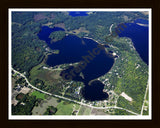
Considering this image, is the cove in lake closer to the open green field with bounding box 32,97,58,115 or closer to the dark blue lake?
the open green field with bounding box 32,97,58,115

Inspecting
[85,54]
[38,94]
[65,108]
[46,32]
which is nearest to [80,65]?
[85,54]

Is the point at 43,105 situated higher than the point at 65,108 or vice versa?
the point at 43,105

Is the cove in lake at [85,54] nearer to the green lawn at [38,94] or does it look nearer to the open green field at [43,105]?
the open green field at [43,105]

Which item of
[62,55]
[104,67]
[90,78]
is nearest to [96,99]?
[90,78]

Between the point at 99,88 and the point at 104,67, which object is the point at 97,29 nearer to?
the point at 104,67

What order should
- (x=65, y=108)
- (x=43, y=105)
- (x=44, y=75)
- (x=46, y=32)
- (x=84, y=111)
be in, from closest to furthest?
(x=84, y=111) → (x=65, y=108) → (x=43, y=105) → (x=44, y=75) → (x=46, y=32)

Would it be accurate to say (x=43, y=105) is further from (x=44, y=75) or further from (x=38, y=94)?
(x=44, y=75)

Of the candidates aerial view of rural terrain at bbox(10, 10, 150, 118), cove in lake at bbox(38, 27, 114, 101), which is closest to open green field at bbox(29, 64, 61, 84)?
aerial view of rural terrain at bbox(10, 10, 150, 118)
